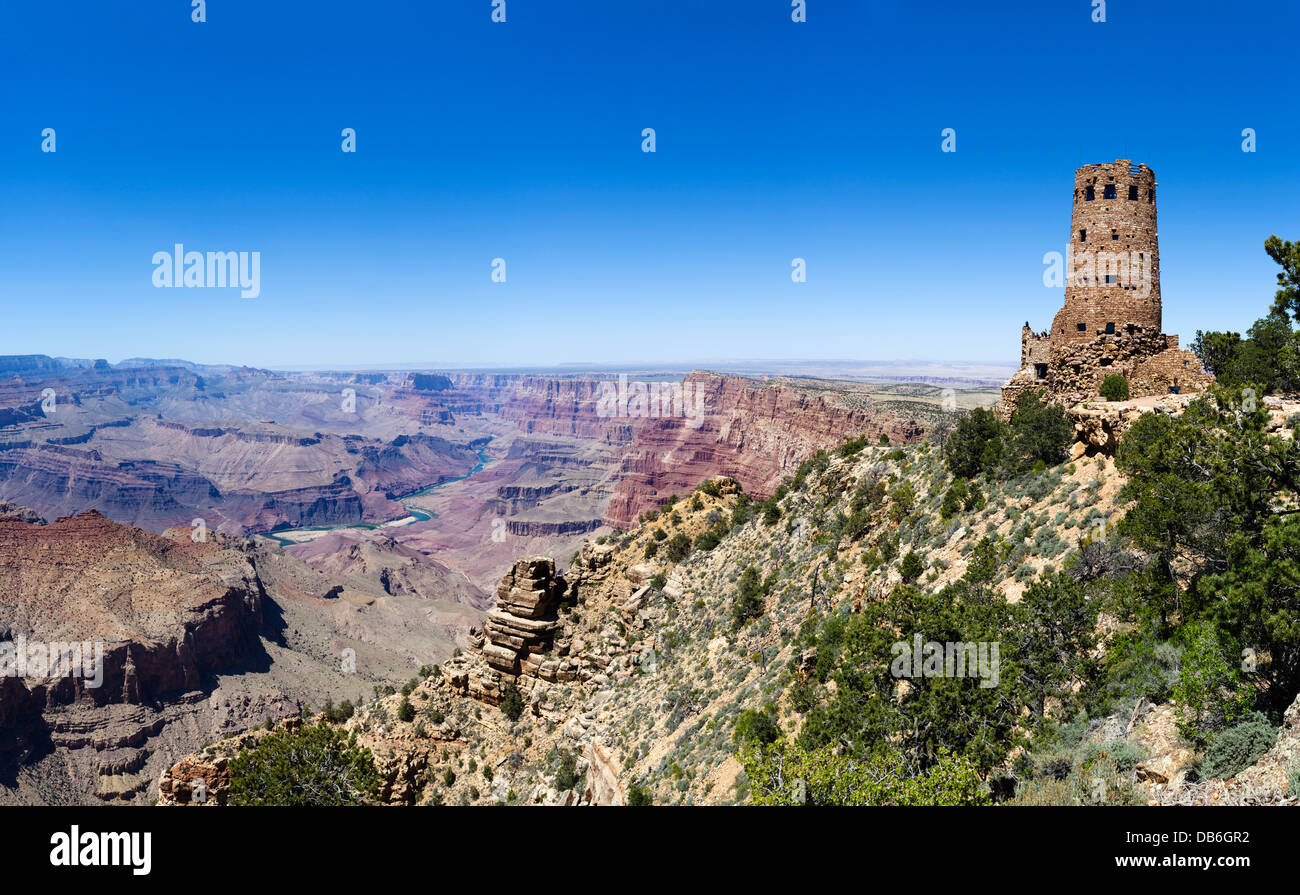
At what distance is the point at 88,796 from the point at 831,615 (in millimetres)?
68471

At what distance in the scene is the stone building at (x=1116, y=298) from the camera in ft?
71.9

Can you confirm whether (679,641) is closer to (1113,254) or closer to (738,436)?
(1113,254)

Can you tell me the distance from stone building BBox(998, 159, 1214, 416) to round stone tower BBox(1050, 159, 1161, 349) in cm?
3

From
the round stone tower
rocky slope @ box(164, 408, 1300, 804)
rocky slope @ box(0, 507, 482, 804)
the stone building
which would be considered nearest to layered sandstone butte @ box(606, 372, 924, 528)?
rocky slope @ box(164, 408, 1300, 804)

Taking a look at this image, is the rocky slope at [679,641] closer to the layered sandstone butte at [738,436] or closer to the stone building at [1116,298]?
the stone building at [1116,298]

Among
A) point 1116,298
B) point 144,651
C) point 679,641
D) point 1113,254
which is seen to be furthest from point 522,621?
point 144,651

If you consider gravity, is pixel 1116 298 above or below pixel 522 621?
above

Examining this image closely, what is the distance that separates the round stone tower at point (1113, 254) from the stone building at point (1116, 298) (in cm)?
3

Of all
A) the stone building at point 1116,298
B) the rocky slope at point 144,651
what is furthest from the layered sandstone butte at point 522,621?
the rocky slope at point 144,651

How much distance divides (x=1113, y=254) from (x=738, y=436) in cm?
13173

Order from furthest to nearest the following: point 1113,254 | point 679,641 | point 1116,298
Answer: point 679,641 → point 1116,298 → point 1113,254

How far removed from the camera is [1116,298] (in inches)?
898
